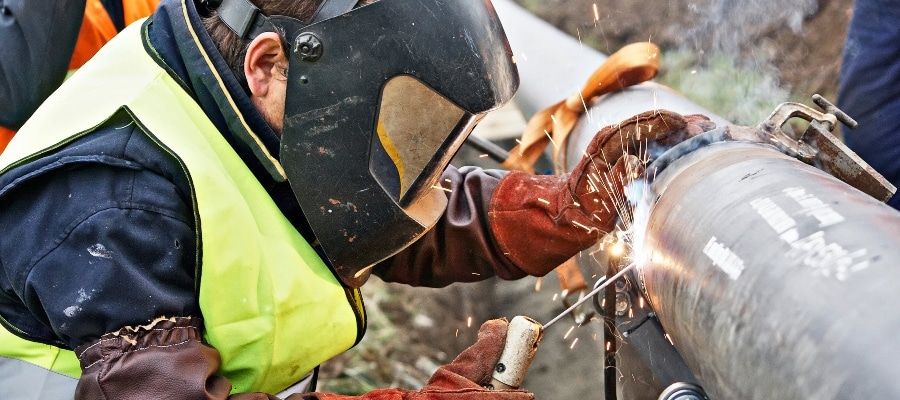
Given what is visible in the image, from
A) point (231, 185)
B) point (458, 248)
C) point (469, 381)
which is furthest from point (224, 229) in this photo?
point (458, 248)

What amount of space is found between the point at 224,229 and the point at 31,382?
54 centimetres

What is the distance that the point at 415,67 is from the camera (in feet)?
5.55

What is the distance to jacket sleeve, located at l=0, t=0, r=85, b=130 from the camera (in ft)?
8.70

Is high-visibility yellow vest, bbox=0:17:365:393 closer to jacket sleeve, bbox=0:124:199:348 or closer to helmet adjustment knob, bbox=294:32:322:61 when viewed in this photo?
jacket sleeve, bbox=0:124:199:348

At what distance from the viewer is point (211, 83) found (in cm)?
179

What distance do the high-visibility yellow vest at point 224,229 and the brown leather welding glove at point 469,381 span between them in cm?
16

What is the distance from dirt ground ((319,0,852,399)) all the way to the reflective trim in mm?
1927

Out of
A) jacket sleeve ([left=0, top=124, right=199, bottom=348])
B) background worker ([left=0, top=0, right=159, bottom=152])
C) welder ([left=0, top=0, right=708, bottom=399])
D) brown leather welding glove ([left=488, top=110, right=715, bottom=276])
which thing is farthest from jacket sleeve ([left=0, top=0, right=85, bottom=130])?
brown leather welding glove ([left=488, top=110, right=715, bottom=276])

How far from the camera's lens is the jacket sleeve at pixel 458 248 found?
2363 millimetres

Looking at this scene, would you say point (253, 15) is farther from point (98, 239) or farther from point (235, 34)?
point (98, 239)

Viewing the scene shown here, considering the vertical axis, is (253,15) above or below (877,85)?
above

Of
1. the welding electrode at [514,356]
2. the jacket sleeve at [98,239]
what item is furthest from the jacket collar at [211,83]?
the welding electrode at [514,356]

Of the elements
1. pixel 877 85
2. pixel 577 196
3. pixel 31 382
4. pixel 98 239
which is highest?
pixel 98 239

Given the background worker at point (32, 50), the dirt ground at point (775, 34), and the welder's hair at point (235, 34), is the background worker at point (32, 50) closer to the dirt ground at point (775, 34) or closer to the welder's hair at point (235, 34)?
the welder's hair at point (235, 34)
